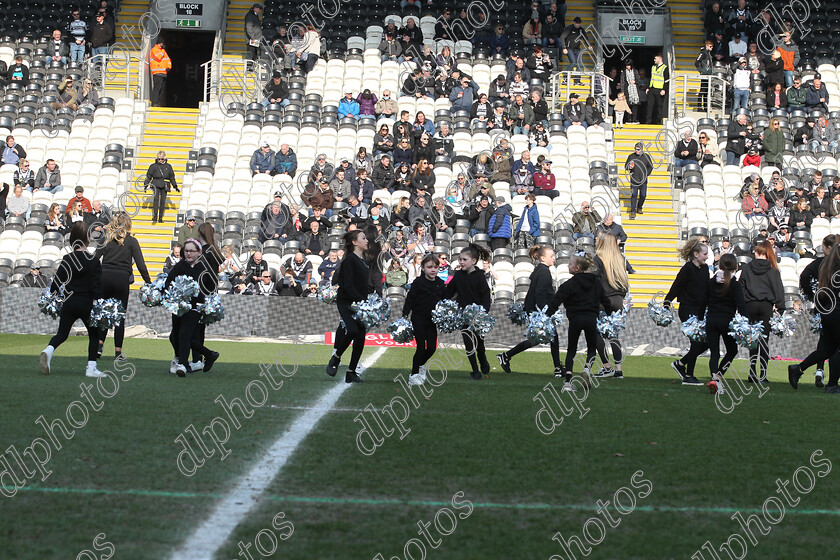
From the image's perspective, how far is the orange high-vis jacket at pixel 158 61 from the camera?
97.9ft

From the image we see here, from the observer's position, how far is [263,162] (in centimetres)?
2619

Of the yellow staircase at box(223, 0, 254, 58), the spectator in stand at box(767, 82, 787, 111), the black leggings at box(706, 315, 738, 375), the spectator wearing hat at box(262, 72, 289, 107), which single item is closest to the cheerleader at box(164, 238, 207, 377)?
the black leggings at box(706, 315, 738, 375)

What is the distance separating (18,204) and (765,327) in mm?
17375

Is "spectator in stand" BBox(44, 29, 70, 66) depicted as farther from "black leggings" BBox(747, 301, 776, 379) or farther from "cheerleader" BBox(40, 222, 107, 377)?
"black leggings" BBox(747, 301, 776, 379)

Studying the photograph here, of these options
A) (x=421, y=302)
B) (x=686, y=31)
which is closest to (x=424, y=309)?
(x=421, y=302)

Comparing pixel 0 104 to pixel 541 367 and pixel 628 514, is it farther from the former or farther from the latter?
pixel 628 514

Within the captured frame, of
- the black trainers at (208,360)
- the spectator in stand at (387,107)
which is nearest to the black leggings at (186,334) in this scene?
the black trainers at (208,360)

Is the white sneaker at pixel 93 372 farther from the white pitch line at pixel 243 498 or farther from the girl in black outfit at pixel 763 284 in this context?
the girl in black outfit at pixel 763 284

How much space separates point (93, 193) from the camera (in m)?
26.3

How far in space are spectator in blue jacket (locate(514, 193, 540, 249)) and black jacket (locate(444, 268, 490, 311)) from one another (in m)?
10.5

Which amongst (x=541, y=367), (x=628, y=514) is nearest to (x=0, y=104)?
(x=541, y=367)

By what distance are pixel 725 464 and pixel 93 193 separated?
21.6 metres

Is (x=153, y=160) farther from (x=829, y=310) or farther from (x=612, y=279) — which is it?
(x=829, y=310)

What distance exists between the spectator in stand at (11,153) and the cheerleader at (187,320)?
1542 cm
